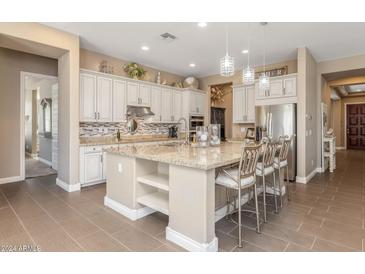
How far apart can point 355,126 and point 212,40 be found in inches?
401

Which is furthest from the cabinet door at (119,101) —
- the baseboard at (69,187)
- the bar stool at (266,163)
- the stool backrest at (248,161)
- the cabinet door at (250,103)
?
the stool backrest at (248,161)

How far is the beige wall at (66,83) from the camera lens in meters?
3.37

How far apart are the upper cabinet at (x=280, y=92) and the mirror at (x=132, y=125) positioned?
9.93ft

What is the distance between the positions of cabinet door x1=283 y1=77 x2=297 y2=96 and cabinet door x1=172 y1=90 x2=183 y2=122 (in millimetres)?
2860

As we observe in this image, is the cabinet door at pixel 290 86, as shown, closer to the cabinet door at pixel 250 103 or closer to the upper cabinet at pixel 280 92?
the upper cabinet at pixel 280 92

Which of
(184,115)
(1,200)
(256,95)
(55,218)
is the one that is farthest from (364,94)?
(1,200)

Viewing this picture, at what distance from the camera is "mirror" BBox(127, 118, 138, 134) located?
5.09m

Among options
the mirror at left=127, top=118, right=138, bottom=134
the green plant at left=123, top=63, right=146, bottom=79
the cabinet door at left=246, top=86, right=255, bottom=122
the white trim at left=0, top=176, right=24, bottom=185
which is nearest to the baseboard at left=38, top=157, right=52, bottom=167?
the white trim at left=0, top=176, right=24, bottom=185

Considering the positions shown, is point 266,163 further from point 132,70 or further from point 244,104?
point 132,70

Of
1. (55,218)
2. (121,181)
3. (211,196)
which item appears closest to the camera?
(211,196)

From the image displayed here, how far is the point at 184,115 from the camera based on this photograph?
6336 millimetres
